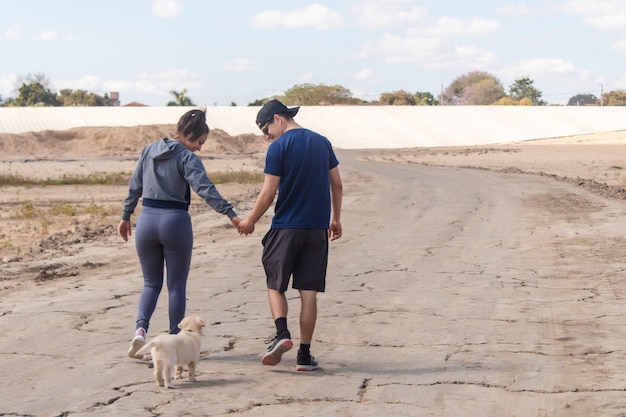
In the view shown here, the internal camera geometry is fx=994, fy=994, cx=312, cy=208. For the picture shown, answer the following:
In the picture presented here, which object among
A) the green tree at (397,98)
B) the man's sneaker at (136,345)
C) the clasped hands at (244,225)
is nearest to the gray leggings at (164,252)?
the man's sneaker at (136,345)

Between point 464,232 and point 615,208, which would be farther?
point 615,208

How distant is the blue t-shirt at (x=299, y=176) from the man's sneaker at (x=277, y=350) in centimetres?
77

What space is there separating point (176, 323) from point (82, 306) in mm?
2735

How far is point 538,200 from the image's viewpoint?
21984mm

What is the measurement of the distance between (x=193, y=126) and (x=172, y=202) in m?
0.55

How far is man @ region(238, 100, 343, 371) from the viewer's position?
22.1ft

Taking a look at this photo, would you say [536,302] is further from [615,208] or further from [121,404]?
[615,208]

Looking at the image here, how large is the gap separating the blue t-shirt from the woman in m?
0.40

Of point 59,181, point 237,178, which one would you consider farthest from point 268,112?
point 237,178

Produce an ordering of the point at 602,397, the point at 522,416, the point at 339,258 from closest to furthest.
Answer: the point at 522,416, the point at 602,397, the point at 339,258

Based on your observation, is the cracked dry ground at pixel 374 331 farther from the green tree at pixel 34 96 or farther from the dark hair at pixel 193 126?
the green tree at pixel 34 96

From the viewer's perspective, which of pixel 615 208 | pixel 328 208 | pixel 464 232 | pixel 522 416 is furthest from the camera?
pixel 615 208

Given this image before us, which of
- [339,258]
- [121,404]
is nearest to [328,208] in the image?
[121,404]

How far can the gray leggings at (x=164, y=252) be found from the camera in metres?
6.86
